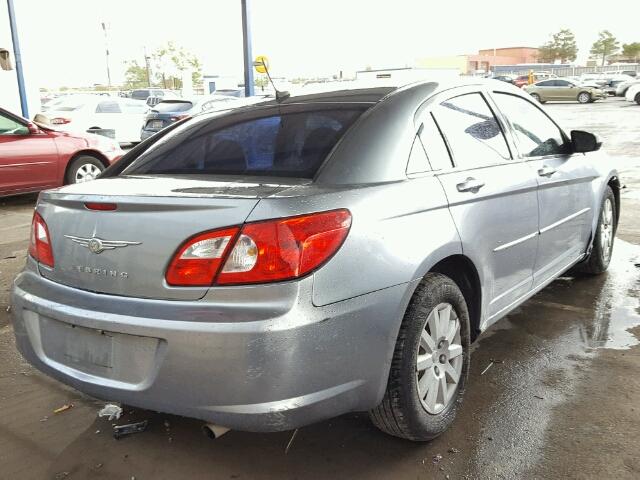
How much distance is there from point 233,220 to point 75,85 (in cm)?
14162

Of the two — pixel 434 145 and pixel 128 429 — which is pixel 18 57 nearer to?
pixel 128 429

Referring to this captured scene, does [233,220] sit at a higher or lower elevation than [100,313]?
higher

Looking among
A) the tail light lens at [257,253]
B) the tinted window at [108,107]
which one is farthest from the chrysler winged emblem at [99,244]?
the tinted window at [108,107]

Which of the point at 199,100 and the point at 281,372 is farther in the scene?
the point at 199,100

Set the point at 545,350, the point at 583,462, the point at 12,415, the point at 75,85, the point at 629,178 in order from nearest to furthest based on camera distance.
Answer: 1. the point at 583,462
2. the point at 12,415
3. the point at 545,350
4. the point at 629,178
5. the point at 75,85

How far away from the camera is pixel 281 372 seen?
6.66ft

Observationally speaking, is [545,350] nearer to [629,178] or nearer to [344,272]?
[344,272]

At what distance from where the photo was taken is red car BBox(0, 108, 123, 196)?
8344 millimetres

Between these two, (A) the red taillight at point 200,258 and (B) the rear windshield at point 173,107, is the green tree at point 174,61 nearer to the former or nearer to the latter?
(B) the rear windshield at point 173,107

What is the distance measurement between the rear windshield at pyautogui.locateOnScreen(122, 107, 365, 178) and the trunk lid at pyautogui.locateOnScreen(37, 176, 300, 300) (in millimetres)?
231

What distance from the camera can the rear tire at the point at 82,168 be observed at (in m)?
8.98

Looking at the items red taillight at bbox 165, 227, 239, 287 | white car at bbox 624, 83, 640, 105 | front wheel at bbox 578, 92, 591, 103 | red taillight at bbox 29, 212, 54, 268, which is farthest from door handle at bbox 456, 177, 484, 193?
front wheel at bbox 578, 92, 591, 103

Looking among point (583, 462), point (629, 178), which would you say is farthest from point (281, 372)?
point (629, 178)

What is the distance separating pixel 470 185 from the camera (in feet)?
9.25
